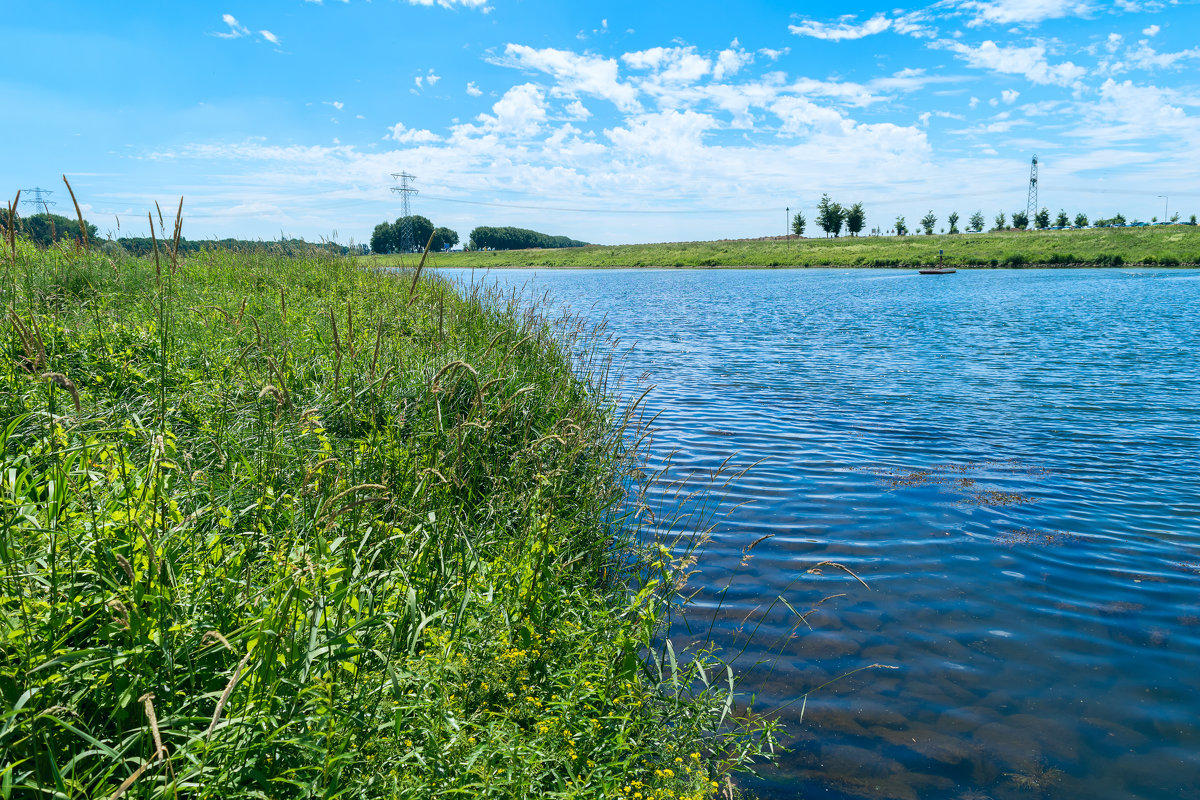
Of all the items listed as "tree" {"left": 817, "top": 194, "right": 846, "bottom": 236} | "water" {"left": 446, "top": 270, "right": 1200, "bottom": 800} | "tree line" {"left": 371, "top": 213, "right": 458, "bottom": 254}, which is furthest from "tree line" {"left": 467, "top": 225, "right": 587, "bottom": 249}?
"water" {"left": 446, "top": 270, "right": 1200, "bottom": 800}

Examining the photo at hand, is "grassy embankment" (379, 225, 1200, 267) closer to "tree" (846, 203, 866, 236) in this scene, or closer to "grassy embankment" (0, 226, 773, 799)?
"tree" (846, 203, 866, 236)

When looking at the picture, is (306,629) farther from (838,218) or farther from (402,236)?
(838,218)

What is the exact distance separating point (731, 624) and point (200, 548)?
390 centimetres

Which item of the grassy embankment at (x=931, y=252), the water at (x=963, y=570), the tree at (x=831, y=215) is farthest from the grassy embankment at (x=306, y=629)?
the tree at (x=831, y=215)

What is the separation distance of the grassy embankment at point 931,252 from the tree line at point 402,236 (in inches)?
246

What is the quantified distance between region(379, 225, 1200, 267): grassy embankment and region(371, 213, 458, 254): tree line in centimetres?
626

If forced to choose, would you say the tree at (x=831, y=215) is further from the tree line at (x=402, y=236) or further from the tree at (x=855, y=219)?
the tree line at (x=402, y=236)

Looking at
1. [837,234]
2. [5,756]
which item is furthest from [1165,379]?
[837,234]

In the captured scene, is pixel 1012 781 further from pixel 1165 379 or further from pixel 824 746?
pixel 1165 379

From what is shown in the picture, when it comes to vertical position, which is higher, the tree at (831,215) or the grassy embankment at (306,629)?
the tree at (831,215)

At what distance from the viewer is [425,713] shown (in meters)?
2.66

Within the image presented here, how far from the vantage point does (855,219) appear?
114625 millimetres

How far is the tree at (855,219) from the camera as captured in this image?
114 metres

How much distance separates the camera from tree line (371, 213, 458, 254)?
3662cm
